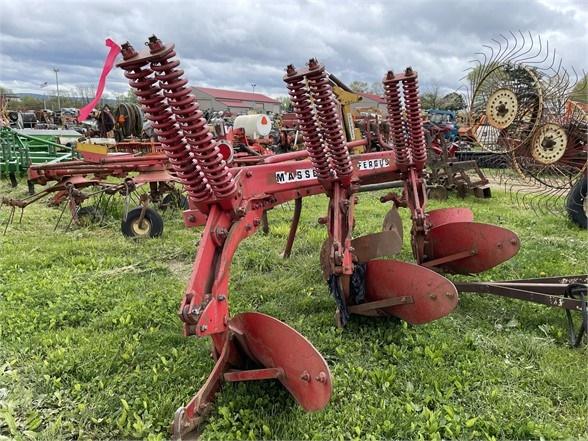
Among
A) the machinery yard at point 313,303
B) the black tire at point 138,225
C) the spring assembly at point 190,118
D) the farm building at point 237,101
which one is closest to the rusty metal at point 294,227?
the machinery yard at point 313,303

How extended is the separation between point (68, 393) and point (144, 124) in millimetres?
12527

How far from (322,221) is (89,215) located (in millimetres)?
4394

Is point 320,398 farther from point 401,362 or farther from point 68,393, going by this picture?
point 68,393

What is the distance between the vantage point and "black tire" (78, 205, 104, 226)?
249 inches

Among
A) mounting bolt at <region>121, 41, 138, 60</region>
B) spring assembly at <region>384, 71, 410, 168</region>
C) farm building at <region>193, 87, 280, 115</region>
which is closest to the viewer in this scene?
mounting bolt at <region>121, 41, 138, 60</region>

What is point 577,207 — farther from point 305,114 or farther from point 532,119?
point 305,114

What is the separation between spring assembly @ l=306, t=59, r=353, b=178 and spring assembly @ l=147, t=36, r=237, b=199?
819 mm

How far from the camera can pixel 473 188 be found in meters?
8.20

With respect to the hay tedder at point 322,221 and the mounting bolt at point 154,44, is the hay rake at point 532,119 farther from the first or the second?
the mounting bolt at point 154,44

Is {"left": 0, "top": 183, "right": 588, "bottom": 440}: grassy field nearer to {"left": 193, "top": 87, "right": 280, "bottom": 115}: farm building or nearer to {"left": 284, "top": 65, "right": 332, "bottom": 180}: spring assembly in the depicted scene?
{"left": 284, "top": 65, "right": 332, "bottom": 180}: spring assembly

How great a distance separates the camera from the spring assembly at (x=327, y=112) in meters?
2.65

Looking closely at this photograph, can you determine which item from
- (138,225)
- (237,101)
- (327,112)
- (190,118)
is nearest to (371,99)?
(138,225)

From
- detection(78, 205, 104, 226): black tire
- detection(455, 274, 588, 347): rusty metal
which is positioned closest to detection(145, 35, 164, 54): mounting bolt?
detection(455, 274, 588, 347): rusty metal

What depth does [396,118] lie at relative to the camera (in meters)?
3.47
